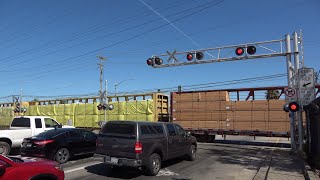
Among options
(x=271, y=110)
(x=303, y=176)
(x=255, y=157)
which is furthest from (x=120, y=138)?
(x=271, y=110)

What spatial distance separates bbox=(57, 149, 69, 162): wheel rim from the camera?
13662mm

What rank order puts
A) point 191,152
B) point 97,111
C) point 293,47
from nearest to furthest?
point 191,152, point 293,47, point 97,111

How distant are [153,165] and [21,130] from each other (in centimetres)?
834

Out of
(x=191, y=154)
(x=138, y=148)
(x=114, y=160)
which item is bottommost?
(x=191, y=154)

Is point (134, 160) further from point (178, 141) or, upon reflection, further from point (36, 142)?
point (36, 142)

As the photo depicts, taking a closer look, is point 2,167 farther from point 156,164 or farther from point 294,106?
point 294,106

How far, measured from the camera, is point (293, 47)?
18.5 meters

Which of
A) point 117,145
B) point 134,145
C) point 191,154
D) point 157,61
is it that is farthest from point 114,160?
point 157,61

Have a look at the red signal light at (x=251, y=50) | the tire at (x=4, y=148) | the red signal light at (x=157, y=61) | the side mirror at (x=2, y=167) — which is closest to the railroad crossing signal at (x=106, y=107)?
the red signal light at (x=157, y=61)

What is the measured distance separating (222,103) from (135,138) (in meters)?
14.2

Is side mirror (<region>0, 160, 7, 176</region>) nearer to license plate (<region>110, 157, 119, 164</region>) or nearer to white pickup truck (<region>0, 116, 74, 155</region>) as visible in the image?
license plate (<region>110, 157, 119, 164</region>)

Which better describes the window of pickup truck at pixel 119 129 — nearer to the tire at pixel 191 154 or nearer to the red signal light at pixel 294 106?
the tire at pixel 191 154

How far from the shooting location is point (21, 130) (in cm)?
1667

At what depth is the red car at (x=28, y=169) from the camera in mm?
6167
